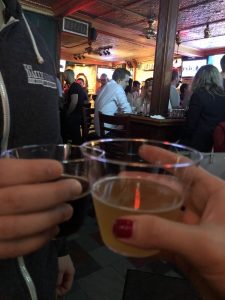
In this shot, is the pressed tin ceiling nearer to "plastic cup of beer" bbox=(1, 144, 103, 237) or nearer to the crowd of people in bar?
the crowd of people in bar

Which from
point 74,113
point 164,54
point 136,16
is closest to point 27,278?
point 164,54

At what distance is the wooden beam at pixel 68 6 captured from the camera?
519 cm

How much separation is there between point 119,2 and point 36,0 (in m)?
1.69

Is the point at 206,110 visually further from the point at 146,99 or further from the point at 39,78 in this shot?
the point at 39,78

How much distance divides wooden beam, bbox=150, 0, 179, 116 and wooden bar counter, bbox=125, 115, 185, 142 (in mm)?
363

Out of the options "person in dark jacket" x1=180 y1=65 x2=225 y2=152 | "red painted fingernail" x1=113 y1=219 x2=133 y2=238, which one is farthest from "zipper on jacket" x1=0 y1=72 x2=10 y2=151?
"person in dark jacket" x1=180 y1=65 x2=225 y2=152

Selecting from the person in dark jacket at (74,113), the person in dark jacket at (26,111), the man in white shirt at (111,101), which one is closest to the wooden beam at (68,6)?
the person in dark jacket at (74,113)

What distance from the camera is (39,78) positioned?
0.85 meters

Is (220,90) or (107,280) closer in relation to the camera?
(107,280)

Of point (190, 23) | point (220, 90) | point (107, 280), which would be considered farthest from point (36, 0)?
point (107, 280)

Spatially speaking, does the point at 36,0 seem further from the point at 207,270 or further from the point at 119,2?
the point at 207,270

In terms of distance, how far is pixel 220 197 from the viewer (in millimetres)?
540

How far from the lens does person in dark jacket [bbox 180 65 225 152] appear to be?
2.86 metres

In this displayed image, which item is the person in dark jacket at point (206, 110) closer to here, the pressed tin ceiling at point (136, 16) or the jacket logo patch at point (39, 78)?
the jacket logo patch at point (39, 78)
